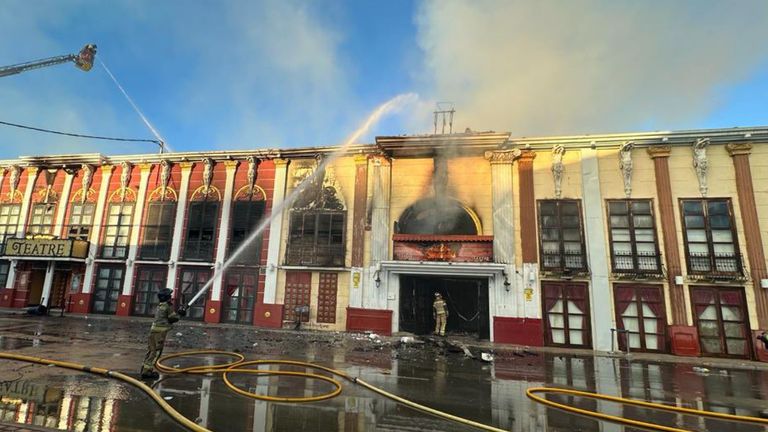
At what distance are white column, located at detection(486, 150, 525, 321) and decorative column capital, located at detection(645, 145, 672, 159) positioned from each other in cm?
578

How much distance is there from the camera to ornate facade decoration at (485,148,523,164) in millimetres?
18312

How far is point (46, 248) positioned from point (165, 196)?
284 inches

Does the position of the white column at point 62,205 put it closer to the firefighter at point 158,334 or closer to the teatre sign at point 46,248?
the teatre sign at point 46,248

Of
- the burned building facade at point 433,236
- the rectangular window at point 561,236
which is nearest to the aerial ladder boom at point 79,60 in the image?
the burned building facade at point 433,236

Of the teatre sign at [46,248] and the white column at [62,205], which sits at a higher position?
the white column at [62,205]

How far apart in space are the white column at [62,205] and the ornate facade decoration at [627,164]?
31093mm

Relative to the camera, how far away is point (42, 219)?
23766 mm

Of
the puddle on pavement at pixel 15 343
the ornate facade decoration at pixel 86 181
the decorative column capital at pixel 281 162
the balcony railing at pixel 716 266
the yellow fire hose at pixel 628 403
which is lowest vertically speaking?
the yellow fire hose at pixel 628 403

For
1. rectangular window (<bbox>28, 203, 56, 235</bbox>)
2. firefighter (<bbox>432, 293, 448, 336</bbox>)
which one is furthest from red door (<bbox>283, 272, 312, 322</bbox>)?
rectangular window (<bbox>28, 203, 56, 235</bbox>)

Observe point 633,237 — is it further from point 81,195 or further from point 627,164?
point 81,195

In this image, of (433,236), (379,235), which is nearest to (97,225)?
(379,235)

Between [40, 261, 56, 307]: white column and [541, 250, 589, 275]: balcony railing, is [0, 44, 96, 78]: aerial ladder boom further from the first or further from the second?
Answer: [541, 250, 589, 275]: balcony railing

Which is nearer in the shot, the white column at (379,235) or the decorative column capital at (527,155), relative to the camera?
the decorative column capital at (527,155)

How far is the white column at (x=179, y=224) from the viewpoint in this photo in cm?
2122
